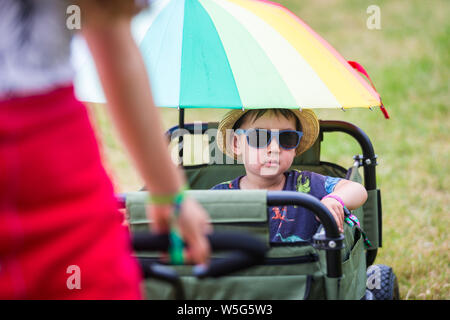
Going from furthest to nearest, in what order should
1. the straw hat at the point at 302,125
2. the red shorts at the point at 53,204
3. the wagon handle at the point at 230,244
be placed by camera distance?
the straw hat at the point at 302,125 < the wagon handle at the point at 230,244 < the red shorts at the point at 53,204

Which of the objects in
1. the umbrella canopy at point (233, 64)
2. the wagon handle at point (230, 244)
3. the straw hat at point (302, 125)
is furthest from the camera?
the straw hat at point (302, 125)

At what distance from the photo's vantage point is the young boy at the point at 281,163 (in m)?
2.35

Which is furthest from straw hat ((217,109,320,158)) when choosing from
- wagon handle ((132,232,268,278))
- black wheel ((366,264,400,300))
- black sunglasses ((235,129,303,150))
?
wagon handle ((132,232,268,278))

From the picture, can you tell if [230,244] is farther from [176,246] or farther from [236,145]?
[236,145]

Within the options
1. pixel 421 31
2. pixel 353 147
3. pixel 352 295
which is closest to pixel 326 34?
pixel 421 31

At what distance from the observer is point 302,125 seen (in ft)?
8.77

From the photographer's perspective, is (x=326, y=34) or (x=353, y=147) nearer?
(x=353, y=147)

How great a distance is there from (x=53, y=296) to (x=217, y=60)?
61.9 inches

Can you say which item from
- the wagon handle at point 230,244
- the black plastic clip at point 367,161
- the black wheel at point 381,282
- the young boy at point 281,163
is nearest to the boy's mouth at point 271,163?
the young boy at point 281,163

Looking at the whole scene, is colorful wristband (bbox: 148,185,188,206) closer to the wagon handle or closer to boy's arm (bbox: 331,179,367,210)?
the wagon handle

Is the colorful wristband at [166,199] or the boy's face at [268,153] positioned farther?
the boy's face at [268,153]

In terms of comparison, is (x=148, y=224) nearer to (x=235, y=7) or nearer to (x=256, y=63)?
(x=256, y=63)

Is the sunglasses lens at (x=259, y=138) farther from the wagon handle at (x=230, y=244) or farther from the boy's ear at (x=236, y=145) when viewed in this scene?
the wagon handle at (x=230, y=244)
